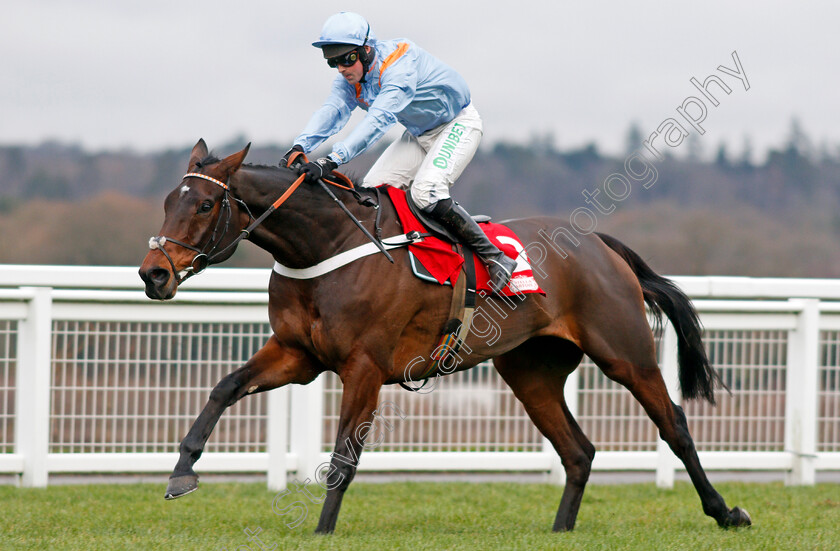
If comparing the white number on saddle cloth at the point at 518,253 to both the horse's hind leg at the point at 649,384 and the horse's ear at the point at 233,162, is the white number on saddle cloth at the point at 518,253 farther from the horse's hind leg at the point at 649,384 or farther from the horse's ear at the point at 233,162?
the horse's ear at the point at 233,162

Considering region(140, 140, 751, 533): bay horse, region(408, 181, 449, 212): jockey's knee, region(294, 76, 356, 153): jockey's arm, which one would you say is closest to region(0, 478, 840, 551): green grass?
region(140, 140, 751, 533): bay horse

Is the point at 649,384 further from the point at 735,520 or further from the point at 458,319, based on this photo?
the point at 458,319

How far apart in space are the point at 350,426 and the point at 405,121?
1548mm

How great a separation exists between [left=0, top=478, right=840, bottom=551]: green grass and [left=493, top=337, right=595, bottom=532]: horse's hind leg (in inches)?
15.6

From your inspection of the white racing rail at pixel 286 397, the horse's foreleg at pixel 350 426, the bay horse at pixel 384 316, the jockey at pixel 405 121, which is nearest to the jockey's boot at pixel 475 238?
the jockey at pixel 405 121

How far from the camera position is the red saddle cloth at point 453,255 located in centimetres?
466

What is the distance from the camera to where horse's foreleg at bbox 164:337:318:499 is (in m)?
4.36

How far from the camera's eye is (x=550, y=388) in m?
5.41

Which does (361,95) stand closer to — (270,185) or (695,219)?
(270,185)

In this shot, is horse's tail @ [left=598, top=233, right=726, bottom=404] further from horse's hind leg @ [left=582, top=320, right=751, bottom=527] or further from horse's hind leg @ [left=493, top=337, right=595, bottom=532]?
horse's hind leg @ [left=493, top=337, right=595, bottom=532]

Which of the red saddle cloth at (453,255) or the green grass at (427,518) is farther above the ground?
the red saddle cloth at (453,255)

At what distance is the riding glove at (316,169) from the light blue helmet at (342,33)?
494 millimetres

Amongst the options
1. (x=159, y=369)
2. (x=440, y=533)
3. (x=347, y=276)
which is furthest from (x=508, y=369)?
(x=159, y=369)

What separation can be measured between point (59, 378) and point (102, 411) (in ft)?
1.09
